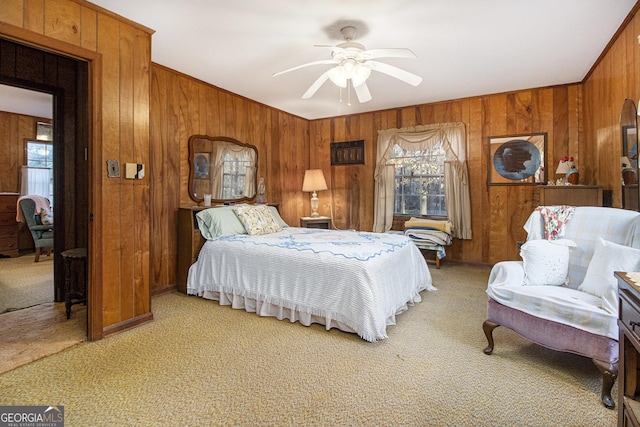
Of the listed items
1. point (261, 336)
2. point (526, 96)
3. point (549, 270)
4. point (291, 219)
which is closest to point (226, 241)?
point (261, 336)

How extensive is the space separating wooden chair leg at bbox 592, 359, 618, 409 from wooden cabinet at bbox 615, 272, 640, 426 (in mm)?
639

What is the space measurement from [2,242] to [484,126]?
7.90m

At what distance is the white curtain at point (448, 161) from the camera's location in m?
4.81

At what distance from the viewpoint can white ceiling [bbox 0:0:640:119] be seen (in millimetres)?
2463

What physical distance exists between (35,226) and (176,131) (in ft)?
10.6

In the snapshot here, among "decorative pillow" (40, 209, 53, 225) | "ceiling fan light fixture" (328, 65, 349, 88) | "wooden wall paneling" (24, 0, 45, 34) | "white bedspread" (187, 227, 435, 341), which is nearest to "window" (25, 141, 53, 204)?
"decorative pillow" (40, 209, 53, 225)

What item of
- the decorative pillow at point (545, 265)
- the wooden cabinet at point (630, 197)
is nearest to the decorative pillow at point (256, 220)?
the decorative pillow at point (545, 265)

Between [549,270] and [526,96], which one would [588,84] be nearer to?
[526,96]

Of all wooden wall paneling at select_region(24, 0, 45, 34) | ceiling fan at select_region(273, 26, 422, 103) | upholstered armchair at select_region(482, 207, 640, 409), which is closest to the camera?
upholstered armchair at select_region(482, 207, 640, 409)

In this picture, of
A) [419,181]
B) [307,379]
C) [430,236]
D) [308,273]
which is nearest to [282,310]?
[308,273]

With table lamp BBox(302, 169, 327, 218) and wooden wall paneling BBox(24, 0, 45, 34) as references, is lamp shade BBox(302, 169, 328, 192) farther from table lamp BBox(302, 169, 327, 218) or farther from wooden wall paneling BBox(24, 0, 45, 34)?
wooden wall paneling BBox(24, 0, 45, 34)

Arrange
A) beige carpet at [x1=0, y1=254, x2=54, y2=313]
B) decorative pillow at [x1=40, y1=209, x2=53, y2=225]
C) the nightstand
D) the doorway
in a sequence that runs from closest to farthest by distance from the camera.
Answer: the doorway, beige carpet at [x1=0, y1=254, x2=54, y2=313], decorative pillow at [x1=40, y1=209, x2=53, y2=225], the nightstand

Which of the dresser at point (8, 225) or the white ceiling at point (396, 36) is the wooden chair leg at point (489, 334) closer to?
the white ceiling at point (396, 36)

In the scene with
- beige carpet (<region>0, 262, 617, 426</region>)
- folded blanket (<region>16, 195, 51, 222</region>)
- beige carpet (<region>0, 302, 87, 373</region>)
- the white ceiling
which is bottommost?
beige carpet (<region>0, 262, 617, 426</region>)
